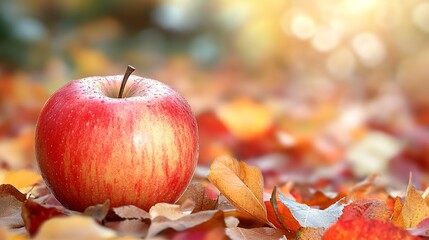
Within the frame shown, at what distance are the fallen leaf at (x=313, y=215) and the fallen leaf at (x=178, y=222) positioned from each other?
6.2 inches

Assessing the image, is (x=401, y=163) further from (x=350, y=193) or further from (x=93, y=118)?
(x=93, y=118)

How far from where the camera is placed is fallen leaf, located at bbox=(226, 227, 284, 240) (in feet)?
4.25

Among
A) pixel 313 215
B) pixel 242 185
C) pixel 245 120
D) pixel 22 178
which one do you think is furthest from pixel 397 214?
pixel 245 120

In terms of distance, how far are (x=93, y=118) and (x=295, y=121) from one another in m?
2.35

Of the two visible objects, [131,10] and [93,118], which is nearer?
[93,118]

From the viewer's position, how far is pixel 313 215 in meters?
1.36

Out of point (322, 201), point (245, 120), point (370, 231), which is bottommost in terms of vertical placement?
point (245, 120)

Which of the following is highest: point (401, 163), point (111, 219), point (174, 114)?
point (174, 114)

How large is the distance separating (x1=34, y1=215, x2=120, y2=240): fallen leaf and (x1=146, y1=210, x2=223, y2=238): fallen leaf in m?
0.17

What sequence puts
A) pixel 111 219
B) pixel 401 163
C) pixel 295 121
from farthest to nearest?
pixel 295 121
pixel 401 163
pixel 111 219

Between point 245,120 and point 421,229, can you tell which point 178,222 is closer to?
point 421,229

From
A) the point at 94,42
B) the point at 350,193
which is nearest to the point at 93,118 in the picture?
the point at 350,193

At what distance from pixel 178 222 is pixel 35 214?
0.20 meters

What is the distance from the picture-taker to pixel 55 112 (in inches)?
55.3
